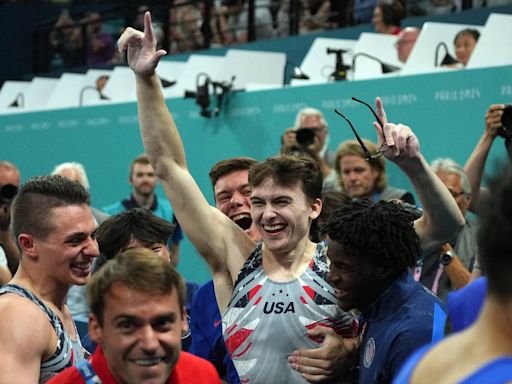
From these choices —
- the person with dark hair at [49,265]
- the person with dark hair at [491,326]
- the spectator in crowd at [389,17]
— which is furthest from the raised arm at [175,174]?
the spectator in crowd at [389,17]

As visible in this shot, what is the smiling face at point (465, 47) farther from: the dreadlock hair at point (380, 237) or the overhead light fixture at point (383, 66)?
the dreadlock hair at point (380, 237)

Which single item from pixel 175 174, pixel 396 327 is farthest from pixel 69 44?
pixel 396 327

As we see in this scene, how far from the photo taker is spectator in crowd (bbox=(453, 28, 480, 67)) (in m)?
8.44

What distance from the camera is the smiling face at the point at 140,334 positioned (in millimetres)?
2627

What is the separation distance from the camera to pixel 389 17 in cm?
1062

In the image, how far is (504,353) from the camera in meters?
1.88

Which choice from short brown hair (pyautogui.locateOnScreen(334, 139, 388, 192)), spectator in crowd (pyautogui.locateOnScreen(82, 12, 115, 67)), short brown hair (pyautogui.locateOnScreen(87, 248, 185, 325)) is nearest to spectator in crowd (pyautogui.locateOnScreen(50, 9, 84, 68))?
spectator in crowd (pyautogui.locateOnScreen(82, 12, 115, 67))

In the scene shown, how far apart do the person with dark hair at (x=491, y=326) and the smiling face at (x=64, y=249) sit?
182 cm

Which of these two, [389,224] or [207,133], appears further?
[207,133]

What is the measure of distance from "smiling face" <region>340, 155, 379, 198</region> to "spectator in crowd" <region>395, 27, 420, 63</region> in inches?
97.3

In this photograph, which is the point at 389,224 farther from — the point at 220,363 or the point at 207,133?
the point at 207,133

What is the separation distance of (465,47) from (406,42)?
39.2 inches

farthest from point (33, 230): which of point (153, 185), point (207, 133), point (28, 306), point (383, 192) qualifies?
point (207, 133)

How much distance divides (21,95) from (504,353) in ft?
42.6
